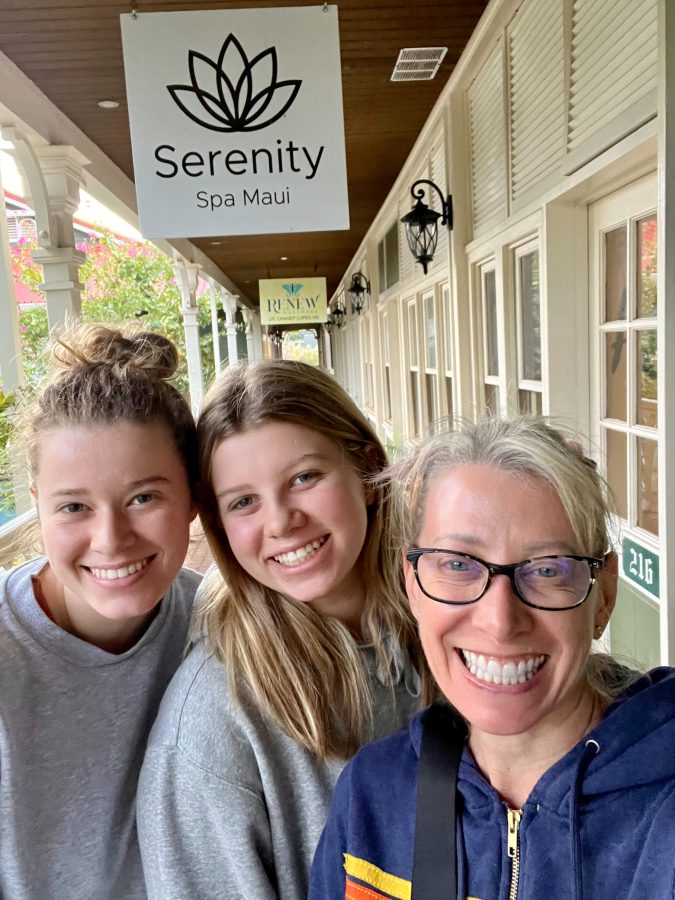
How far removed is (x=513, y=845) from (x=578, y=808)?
10 centimetres

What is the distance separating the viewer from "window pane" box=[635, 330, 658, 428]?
2.31 meters

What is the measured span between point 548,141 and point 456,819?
266cm

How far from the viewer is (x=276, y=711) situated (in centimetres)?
111

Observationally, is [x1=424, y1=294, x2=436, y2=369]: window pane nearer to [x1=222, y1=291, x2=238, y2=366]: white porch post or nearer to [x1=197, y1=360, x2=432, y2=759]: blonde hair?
[x1=197, y1=360, x2=432, y2=759]: blonde hair

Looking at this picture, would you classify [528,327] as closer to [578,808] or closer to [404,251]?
[578,808]

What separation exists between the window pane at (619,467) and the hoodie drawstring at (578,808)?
5.96 feet

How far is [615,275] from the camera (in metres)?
2.63

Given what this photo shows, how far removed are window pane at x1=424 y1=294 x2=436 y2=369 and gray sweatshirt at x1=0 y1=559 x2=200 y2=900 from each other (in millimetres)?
4521

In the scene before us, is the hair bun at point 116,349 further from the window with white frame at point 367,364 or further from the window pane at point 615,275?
the window with white frame at point 367,364

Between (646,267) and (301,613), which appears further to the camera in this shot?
(646,267)

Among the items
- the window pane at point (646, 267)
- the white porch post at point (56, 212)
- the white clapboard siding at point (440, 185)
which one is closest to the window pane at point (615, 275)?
the window pane at point (646, 267)

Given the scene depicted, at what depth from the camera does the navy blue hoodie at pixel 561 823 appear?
2.60 ft

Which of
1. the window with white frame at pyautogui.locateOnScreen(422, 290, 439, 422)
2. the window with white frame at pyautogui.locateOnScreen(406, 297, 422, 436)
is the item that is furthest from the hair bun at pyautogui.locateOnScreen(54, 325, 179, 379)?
the window with white frame at pyautogui.locateOnScreen(406, 297, 422, 436)

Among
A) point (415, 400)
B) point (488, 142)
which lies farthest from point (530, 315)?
point (415, 400)
